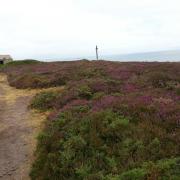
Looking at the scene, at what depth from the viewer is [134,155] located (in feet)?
29.1

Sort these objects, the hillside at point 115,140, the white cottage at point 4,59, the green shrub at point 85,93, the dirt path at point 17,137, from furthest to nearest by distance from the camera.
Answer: the white cottage at point 4,59
the green shrub at point 85,93
the dirt path at point 17,137
the hillside at point 115,140

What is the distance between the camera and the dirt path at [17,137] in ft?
32.6

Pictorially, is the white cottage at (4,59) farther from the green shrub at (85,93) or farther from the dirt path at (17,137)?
the green shrub at (85,93)

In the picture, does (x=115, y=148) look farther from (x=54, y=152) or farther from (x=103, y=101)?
(x=103, y=101)

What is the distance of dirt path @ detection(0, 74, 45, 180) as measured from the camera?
9.94 metres

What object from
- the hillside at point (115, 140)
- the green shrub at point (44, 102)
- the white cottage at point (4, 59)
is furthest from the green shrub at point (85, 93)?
the white cottage at point (4, 59)

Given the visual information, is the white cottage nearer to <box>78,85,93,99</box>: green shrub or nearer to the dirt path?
the dirt path

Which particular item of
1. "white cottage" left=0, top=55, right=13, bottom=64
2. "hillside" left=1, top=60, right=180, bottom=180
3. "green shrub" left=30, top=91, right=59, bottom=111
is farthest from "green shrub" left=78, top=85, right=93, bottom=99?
"white cottage" left=0, top=55, right=13, bottom=64

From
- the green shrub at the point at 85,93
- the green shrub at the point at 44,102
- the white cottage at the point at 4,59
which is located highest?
the green shrub at the point at 85,93

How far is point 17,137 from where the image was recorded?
1280 cm

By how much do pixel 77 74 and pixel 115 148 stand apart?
17.4 meters

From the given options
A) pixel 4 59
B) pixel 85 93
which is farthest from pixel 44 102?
pixel 4 59

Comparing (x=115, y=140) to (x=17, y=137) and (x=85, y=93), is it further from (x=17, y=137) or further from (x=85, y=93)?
(x=85, y=93)

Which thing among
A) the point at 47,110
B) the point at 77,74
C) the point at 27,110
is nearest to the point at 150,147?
the point at 47,110
